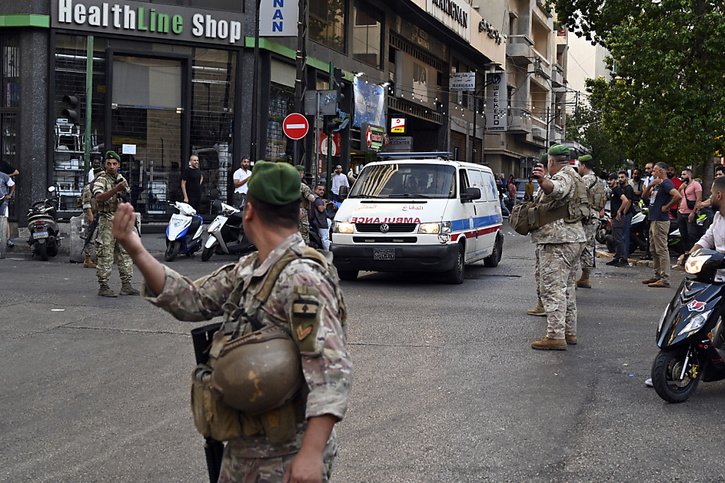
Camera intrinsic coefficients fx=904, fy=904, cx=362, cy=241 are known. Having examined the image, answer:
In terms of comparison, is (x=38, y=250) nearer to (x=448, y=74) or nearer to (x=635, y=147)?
(x=635, y=147)

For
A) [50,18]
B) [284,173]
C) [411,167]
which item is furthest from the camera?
[50,18]

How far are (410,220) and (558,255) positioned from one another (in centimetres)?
478

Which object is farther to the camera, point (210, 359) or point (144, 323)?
point (144, 323)

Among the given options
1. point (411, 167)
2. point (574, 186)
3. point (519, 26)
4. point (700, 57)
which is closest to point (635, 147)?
point (700, 57)

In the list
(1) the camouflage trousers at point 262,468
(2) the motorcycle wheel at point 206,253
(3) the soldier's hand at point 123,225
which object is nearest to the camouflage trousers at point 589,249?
(2) the motorcycle wheel at point 206,253

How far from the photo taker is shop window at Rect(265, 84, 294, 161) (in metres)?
24.6

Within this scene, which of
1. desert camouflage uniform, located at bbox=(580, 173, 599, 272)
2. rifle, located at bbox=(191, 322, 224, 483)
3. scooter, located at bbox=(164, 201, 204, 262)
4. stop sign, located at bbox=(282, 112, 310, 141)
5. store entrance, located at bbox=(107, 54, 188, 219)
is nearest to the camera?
rifle, located at bbox=(191, 322, 224, 483)

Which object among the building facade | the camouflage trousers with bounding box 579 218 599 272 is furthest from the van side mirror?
the building facade

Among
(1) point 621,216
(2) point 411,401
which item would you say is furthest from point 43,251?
(2) point 411,401

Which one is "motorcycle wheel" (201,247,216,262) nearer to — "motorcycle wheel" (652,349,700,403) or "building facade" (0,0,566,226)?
"building facade" (0,0,566,226)

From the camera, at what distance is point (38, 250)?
16328mm

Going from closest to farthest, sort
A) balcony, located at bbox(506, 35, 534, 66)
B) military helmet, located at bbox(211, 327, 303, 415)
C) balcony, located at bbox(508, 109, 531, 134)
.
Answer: military helmet, located at bbox(211, 327, 303, 415) → balcony, located at bbox(506, 35, 534, 66) → balcony, located at bbox(508, 109, 531, 134)

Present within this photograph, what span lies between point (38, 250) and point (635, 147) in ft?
50.7

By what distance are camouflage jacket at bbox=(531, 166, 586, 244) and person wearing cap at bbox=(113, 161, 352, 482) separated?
5.71m
